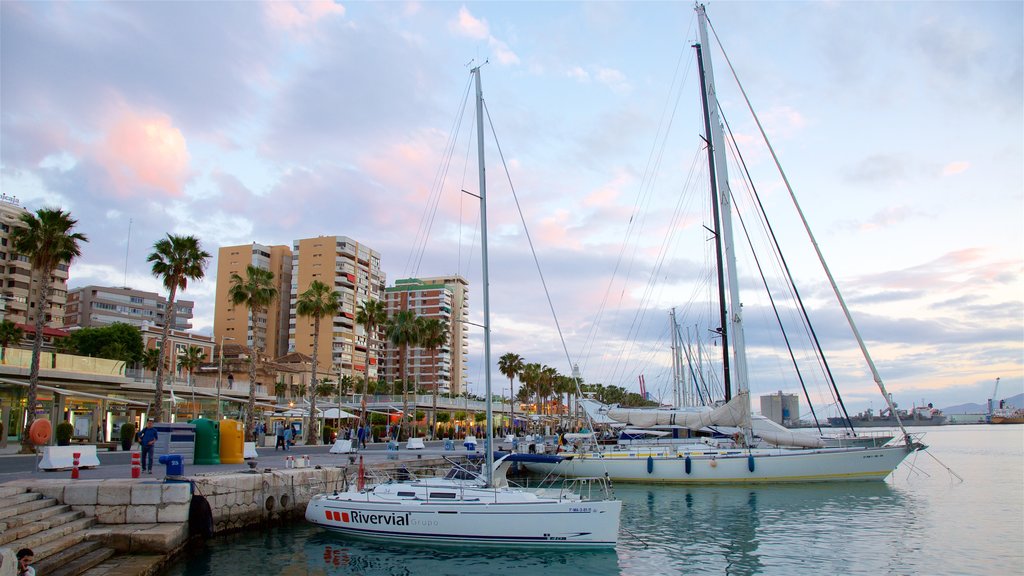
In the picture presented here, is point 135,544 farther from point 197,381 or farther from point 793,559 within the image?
point 197,381

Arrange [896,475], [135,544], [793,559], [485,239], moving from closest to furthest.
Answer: [135,544], [793,559], [485,239], [896,475]

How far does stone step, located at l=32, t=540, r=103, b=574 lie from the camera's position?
1250 centimetres

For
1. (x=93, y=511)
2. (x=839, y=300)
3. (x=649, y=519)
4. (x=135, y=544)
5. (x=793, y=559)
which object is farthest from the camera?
(x=839, y=300)

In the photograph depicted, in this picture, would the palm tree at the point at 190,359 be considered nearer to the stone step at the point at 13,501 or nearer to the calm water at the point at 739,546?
the calm water at the point at 739,546

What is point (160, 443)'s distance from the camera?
2500 centimetres

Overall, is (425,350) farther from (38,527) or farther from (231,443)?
(38,527)

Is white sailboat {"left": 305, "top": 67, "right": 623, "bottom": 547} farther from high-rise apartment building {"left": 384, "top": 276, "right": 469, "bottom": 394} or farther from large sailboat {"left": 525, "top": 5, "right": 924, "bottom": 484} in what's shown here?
high-rise apartment building {"left": 384, "top": 276, "right": 469, "bottom": 394}

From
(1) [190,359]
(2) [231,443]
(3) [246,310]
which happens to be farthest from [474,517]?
(3) [246,310]

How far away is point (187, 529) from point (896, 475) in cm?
3711

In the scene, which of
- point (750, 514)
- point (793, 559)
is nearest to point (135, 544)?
point (793, 559)

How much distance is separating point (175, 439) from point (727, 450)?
24.6 m

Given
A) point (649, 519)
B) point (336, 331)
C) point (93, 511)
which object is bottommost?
point (649, 519)

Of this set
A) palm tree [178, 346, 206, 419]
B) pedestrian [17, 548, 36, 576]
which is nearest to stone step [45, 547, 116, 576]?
pedestrian [17, 548, 36, 576]

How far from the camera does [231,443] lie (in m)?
27.1
